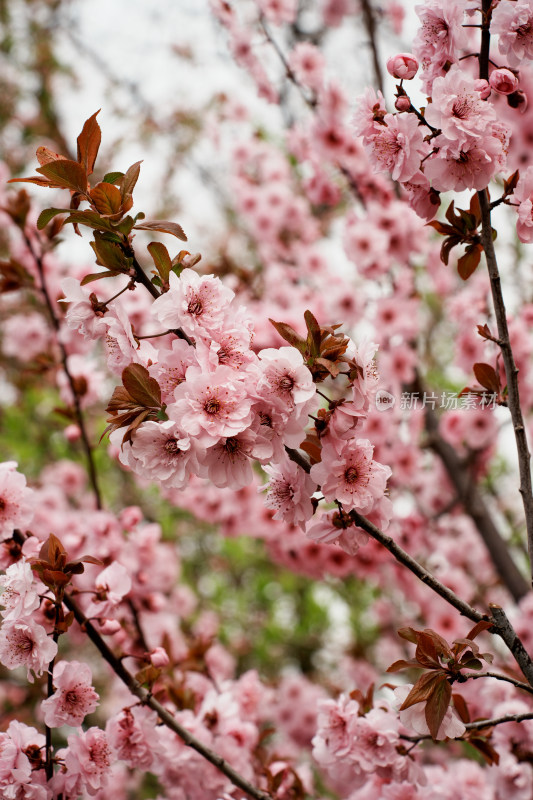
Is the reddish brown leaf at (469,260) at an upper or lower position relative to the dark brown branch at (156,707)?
upper

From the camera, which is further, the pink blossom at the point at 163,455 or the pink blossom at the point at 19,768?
the pink blossom at the point at 19,768

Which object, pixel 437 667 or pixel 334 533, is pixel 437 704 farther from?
pixel 334 533

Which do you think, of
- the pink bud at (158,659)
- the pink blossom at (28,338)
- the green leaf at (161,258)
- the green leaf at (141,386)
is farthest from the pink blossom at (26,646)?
the pink blossom at (28,338)

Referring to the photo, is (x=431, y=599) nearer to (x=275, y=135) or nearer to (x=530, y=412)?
(x=530, y=412)

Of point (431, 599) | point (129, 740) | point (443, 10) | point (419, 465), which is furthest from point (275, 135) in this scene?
point (129, 740)

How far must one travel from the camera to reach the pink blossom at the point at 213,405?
1110 mm

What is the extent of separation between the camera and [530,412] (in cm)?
401

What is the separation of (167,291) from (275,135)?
18.9 ft

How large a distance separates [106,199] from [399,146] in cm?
62

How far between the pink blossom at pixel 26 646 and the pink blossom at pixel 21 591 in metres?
0.02

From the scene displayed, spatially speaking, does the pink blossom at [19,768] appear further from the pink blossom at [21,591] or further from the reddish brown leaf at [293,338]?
the reddish brown leaf at [293,338]

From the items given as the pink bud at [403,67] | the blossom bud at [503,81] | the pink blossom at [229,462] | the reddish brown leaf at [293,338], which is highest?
the pink bud at [403,67]

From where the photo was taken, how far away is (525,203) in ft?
4.67

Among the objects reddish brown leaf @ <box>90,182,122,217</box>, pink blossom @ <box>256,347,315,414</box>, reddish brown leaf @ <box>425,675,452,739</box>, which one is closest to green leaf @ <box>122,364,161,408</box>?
pink blossom @ <box>256,347,315,414</box>
